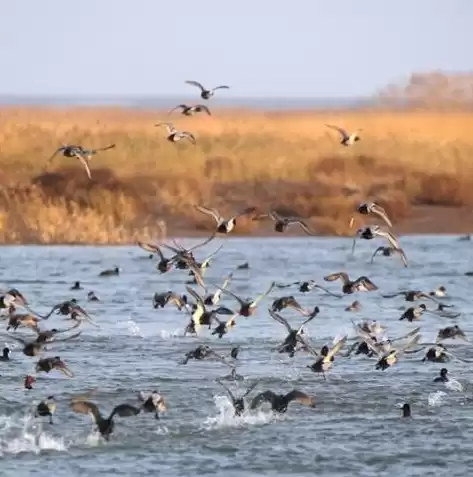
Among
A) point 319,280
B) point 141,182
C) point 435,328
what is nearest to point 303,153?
point 141,182

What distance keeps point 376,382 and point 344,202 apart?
60.1 ft

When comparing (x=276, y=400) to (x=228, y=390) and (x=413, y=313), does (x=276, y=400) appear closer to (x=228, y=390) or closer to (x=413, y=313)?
(x=228, y=390)

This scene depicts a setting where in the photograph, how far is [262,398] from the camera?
19250mm

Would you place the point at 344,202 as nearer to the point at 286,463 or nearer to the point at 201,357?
the point at 201,357

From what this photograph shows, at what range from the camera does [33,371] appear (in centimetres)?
2242

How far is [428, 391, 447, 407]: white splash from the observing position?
20.4 meters

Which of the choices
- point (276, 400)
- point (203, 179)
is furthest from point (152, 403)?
point (203, 179)

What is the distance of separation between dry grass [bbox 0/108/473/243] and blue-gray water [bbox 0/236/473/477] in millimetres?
4034

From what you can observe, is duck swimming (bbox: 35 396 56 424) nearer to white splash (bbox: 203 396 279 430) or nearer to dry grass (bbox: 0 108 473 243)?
white splash (bbox: 203 396 279 430)

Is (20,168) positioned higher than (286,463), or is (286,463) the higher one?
(20,168)

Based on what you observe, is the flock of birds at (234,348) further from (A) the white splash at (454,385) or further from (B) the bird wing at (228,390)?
(A) the white splash at (454,385)

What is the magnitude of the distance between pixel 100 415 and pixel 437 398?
416cm

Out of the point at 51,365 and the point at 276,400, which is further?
the point at 51,365

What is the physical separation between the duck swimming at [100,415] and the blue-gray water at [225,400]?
145mm
